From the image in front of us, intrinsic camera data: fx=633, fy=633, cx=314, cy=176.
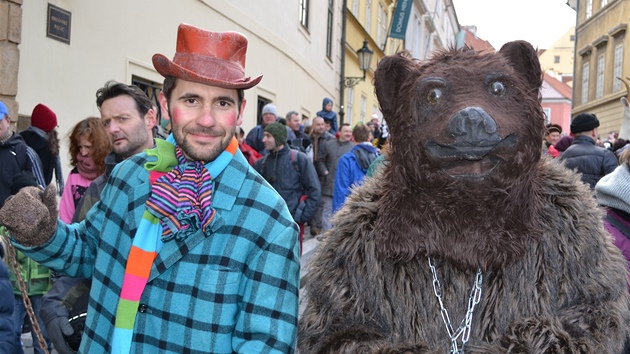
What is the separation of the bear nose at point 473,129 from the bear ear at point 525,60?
1.00 feet

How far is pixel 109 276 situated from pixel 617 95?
82.5 feet

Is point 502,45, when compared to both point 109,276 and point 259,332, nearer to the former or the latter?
point 259,332

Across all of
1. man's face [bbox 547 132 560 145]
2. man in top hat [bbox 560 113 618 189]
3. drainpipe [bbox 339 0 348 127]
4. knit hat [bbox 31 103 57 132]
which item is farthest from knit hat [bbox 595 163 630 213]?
drainpipe [bbox 339 0 348 127]

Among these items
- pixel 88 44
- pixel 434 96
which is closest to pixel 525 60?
pixel 434 96

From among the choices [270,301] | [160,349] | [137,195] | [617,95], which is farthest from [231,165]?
[617,95]

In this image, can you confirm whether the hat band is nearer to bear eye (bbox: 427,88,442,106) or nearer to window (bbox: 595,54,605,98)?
bear eye (bbox: 427,88,442,106)

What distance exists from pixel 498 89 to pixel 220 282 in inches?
42.3

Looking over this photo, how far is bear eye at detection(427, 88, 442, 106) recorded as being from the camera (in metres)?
2.02

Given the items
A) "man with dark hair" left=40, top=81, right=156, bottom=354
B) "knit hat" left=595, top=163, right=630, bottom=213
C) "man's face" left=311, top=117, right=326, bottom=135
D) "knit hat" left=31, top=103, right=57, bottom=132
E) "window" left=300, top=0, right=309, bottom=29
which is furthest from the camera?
"window" left=300, top=0, right=309, bottom=29

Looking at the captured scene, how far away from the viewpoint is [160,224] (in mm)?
2123

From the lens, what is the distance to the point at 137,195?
2.24 meters

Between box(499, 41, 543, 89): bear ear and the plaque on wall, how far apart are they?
5.25m

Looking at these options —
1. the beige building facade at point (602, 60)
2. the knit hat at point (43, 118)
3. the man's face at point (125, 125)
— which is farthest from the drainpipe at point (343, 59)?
the man's face at point (125, 125)

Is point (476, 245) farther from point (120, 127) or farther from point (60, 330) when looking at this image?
point (120, 127)
